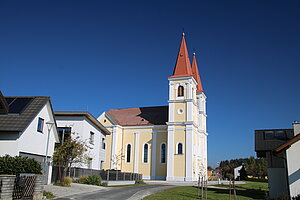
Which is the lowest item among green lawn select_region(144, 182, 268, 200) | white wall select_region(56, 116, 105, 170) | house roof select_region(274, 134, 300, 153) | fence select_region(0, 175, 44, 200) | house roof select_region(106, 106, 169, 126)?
green lawn select_region(144, 182, 268, 200)

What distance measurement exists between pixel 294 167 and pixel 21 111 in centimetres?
1681

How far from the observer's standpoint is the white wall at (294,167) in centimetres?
1686

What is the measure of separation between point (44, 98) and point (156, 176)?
95.0 feet

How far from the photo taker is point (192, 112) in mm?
45719

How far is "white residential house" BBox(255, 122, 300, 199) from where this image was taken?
17.2m

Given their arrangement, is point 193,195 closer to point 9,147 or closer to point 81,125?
point 9,147

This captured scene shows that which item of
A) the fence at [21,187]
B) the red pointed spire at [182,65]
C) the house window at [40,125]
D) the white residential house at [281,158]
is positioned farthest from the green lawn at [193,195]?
the red pointed spire at [182,65]

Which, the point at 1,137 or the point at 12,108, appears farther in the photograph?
the point at 12,108

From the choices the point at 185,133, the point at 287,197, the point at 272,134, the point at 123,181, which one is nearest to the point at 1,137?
the point at 123,181

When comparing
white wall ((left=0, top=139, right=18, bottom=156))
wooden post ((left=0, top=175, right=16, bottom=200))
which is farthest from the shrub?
white wall ((left=0, top=139, right=18, bottom=156))

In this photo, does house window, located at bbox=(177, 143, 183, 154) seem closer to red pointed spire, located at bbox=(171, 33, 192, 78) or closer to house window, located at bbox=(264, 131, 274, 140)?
red pointed spire, located at bbox=(171, 33, 192, 78)

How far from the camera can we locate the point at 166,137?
47219mm

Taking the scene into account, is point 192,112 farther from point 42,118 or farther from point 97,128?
point 42,118

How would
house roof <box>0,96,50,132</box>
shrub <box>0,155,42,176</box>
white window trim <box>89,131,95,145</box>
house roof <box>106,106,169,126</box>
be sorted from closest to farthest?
shrub <box>0,155,42,176</box> < house roof <box>0,96,50,132</box> < white window trim <box>89,131,95,145</box> < house roof <box>106,106,169,126</box>
